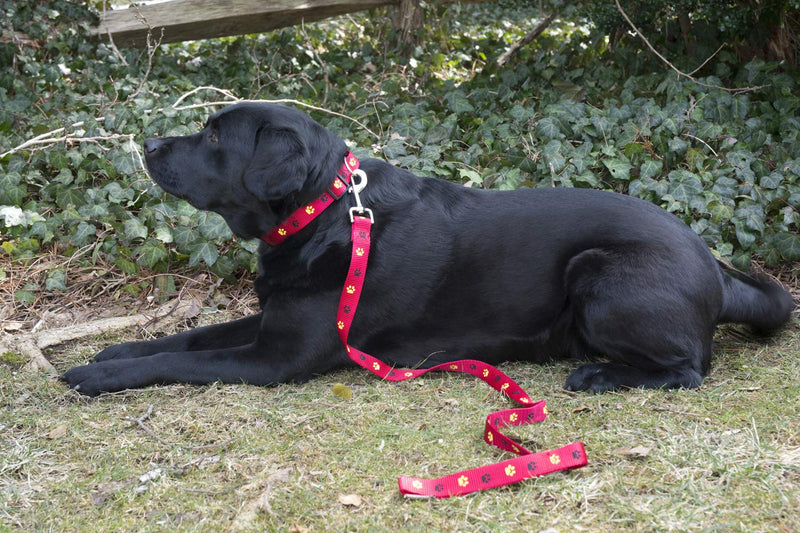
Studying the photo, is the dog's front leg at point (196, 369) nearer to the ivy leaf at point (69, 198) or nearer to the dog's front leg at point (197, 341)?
the dog's front leg at point (197, 341)

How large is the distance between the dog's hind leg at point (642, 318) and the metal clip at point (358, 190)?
0.83 metres

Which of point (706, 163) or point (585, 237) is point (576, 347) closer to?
point (585, 237)

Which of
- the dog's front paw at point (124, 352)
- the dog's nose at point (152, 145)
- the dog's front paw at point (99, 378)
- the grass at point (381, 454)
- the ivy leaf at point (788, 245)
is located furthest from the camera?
the ivy leaf at point (788, 245)

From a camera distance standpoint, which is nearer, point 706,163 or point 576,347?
point 576,347

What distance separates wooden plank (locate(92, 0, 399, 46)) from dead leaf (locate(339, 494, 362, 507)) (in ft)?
16.3

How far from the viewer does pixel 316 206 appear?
123 inches

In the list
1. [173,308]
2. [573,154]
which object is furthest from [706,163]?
[173,308]

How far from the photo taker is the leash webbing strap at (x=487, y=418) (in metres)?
2.29

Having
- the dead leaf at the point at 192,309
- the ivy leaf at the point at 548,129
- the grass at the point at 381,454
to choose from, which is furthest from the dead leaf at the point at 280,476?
the ivy leaf at the point at 548,129

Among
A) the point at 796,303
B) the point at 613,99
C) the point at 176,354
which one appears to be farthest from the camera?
the point at 613,99

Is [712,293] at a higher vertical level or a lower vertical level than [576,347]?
higher

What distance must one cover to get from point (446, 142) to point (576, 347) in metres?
2.17

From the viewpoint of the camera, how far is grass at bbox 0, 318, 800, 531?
85.4 inches

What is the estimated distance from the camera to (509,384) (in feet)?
9.86
